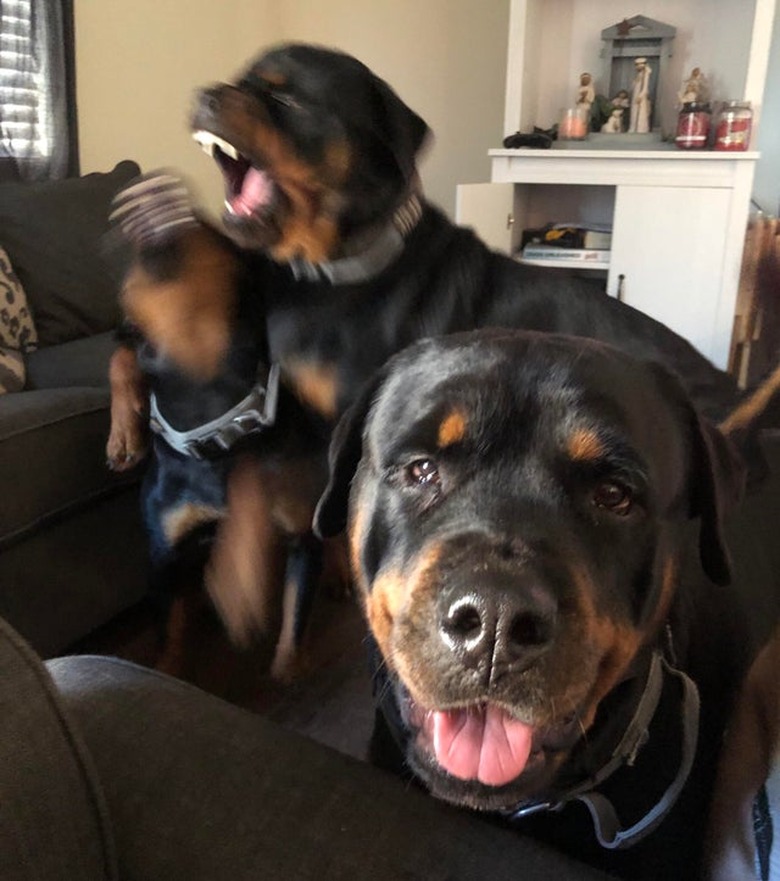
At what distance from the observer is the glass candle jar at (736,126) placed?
2.79 m

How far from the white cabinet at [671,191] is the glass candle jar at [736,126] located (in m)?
0.06

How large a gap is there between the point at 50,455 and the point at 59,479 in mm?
55

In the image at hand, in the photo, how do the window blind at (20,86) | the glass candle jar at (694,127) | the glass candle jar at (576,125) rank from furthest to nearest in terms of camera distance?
1. the glass candle jar at (576,125)
2. the glass candle jar at (694,127)
3. the window blind at (20,86)

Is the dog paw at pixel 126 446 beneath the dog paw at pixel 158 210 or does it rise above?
beneath

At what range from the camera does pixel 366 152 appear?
155cm

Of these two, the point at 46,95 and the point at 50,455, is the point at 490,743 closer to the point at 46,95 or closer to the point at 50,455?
the point at 50,455

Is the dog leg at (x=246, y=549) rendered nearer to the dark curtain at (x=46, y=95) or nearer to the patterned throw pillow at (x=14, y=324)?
the patterned throw pillow at (x=14, y=324)

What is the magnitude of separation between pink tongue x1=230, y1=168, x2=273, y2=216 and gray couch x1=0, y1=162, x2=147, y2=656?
59cm

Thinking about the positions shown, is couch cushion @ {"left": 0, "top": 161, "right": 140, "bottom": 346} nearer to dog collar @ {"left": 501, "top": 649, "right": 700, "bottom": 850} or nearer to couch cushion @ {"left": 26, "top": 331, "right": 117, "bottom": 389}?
couch cushion @ {"left": 26, "top": 331, "right": 117, "bottom": 389}

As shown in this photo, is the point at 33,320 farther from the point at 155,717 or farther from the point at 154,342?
the point at 155,717

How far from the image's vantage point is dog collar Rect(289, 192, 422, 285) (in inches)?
57.8

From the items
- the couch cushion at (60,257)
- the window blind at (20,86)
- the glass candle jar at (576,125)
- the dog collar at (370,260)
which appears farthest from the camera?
the glass candle jar at (576,125)

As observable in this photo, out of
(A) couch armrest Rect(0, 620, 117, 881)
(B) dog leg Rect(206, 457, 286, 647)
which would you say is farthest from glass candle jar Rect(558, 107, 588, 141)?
(A) couch armrest Rect(0, 620, 117, 881)

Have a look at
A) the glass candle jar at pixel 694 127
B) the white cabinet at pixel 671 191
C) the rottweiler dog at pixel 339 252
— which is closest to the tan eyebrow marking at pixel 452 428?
the rottweiler dog at pixel 339 252
